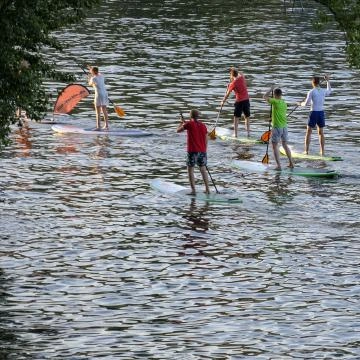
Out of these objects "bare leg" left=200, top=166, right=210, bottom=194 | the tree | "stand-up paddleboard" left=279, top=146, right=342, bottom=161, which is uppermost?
the tree

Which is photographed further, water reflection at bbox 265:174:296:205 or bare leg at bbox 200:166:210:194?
bare leg at bbox 200:166:210:194

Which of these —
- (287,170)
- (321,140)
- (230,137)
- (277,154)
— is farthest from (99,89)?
(287,170)

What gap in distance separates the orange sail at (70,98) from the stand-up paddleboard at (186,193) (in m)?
11.1

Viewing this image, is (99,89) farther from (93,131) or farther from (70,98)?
(70,98)

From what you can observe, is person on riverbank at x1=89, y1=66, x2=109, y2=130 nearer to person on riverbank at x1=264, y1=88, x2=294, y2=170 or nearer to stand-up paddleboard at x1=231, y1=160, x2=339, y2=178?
stand-up paddleboard at x1=231, y1=160, x2=339, y2=178

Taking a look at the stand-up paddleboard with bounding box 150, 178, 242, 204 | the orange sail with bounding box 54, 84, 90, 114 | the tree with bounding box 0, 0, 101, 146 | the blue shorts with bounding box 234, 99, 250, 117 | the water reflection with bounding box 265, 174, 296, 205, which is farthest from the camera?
the orange sail with bounding box 54, 84, 90, 114

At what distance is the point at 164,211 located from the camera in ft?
107

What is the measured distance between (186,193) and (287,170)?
4203 mm

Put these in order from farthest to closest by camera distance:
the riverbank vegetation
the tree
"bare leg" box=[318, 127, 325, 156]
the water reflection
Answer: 1. "bare leg" box=[318, 127, 325, 156]
2. the water reflection
3. the tree
4. the riverbank vegetation

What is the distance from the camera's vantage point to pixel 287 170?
37.4 metres

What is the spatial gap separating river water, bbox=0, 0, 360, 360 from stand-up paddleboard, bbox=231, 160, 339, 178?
0.45 metres

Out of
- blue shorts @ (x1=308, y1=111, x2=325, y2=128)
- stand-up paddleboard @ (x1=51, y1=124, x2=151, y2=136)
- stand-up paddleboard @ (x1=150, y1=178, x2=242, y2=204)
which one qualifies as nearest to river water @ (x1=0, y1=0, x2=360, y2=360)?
stand-up paddleboard @ (x1=150, y1=178, x2=242, y2=204)

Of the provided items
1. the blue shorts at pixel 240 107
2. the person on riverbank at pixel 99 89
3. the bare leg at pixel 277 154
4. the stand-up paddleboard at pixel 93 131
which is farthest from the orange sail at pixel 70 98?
the bare leg at pixel 277 154

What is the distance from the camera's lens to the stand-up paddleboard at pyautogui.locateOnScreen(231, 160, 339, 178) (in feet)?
120
